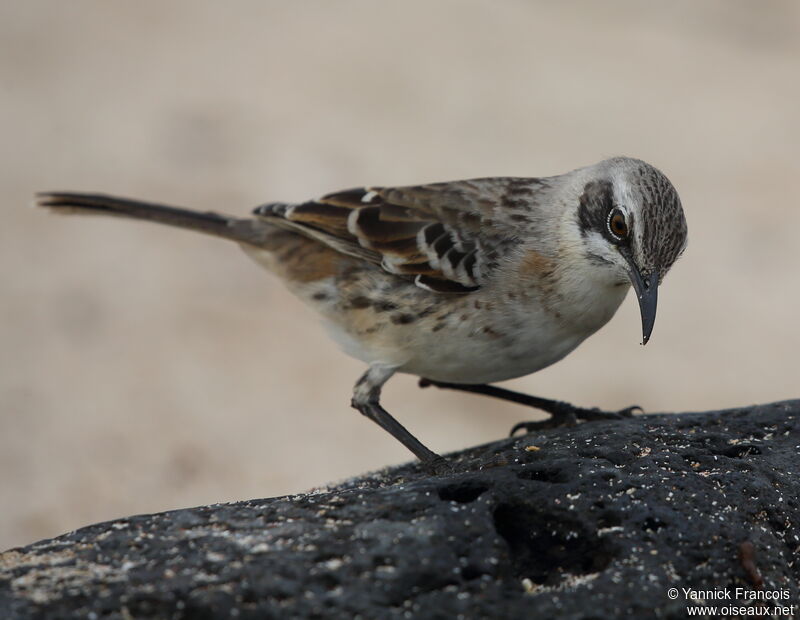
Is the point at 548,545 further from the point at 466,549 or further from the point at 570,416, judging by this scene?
the point at 570,416

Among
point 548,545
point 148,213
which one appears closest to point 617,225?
point 548,545

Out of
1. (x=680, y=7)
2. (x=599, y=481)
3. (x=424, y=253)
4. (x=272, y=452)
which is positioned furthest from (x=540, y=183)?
(x=680, y=7)

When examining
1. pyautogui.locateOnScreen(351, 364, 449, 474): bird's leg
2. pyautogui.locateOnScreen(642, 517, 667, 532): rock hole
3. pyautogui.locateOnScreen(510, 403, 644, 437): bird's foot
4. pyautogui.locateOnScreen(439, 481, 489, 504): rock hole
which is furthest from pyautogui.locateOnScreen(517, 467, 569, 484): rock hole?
pyautogui.locateOnScreen(510, 403, 644, 437): bird's foot

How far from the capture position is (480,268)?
610cm

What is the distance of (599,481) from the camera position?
439 centimetres

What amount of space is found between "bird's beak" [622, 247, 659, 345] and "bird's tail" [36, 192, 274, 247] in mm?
2768

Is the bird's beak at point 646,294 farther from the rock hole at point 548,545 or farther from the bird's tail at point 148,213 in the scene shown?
the bird's tail at point 148,213

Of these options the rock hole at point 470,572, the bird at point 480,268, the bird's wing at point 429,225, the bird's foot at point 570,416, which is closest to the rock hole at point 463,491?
the rock hole at point 470,572

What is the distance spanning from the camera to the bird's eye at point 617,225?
557 cm

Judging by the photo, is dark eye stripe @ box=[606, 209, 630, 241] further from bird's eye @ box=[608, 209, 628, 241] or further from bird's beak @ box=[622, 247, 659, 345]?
bird's beak @ box=[622, 247, 659, 345]

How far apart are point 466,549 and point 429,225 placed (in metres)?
2.92

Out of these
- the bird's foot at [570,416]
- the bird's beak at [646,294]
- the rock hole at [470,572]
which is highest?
the bird's beak at [646,294]

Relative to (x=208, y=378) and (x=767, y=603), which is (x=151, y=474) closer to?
(x=208, y=378)

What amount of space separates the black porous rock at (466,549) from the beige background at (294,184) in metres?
5.75
